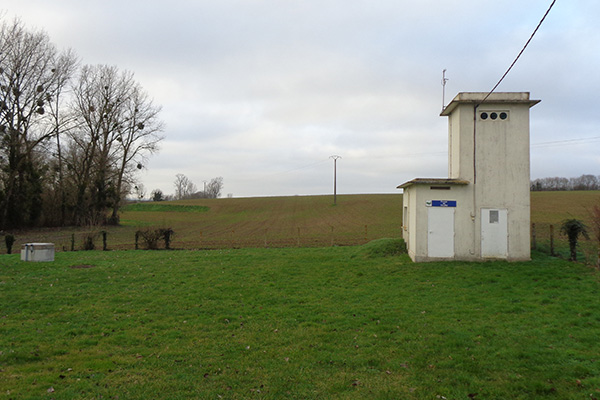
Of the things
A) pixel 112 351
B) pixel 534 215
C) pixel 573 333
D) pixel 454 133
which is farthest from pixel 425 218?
pixel 534 215

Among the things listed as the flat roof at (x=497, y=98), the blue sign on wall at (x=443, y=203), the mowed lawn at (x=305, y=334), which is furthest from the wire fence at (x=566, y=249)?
the flat roof at (x=497, y=98)

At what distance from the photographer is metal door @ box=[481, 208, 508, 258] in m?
14.1

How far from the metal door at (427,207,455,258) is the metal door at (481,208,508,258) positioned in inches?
42.9

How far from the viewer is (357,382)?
514 centimetres

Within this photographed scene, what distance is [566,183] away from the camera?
9050cm

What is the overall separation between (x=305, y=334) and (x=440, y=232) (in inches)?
349

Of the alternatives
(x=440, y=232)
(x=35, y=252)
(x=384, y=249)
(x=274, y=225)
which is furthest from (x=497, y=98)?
(x=274, y=225)

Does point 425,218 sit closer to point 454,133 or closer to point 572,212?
point 454,133

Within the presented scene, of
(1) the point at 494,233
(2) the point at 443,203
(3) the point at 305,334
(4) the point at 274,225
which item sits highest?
(2) the point at 443,203

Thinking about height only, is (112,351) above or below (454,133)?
below

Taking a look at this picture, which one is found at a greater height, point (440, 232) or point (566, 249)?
point (440, 232)

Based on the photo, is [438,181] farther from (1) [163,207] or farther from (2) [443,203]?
(1) [163,207]

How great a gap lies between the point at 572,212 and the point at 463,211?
32357mm

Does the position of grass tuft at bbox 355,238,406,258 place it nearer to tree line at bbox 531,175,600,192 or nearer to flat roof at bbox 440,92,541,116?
flat roof at bbox 440,92,541,116
